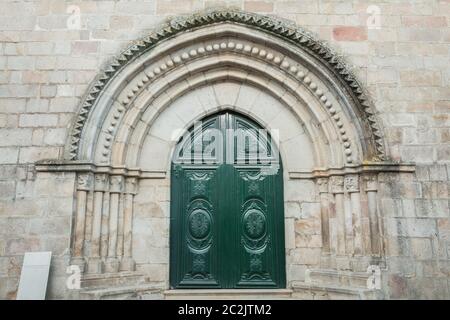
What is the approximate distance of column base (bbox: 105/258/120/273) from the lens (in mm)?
4816

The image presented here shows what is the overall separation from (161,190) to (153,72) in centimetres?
149

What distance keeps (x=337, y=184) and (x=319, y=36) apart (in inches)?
73.6

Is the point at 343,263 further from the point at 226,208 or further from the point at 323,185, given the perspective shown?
the point at 226,208

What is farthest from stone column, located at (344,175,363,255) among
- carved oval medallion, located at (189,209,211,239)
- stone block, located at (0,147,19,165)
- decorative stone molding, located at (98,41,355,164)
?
stone block, located at (0,147,19,165)

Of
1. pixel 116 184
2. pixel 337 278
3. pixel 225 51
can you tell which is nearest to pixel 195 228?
pixel 116 184

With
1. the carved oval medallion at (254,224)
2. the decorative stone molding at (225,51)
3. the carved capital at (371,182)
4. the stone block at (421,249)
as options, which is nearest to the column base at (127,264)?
the decorative stone molding at (225,51)

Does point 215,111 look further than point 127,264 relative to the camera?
Yes

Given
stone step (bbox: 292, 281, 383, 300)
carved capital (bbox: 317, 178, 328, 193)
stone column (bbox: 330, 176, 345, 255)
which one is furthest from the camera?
carved capital (bbox: 317, 178, 328, 193)

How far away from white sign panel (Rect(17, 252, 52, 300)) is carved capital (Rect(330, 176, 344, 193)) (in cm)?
336

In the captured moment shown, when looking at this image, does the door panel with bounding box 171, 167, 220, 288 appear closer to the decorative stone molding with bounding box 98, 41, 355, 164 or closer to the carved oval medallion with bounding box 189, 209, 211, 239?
the carved oval medallion with bounding box 189, 209, 211, 239

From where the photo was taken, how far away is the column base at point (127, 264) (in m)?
4.96

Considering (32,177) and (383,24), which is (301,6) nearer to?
(383,24)

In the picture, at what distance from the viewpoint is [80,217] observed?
478cm

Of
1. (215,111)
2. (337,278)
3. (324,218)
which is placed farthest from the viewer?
(215,111)
